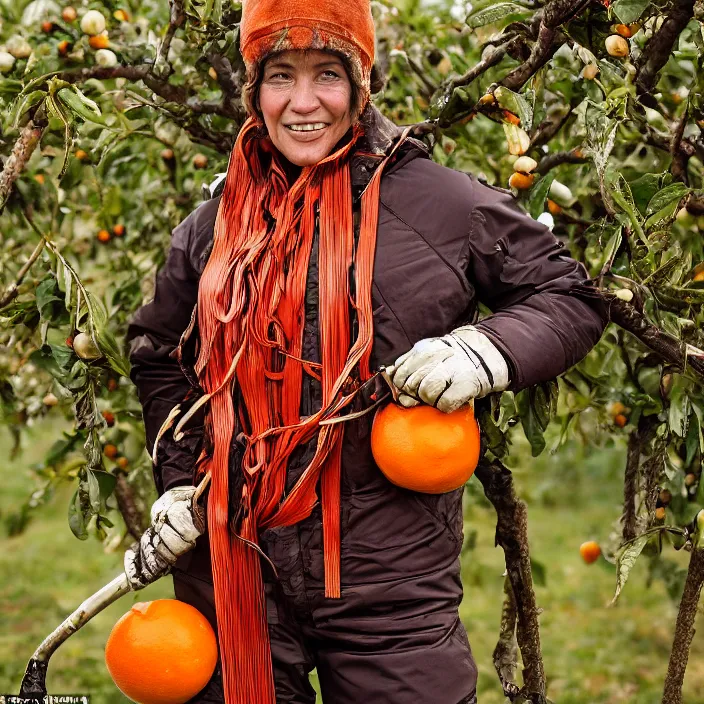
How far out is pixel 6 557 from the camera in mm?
5562

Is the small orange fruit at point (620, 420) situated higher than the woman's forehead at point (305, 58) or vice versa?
the woman's forehead at point (305, 58)

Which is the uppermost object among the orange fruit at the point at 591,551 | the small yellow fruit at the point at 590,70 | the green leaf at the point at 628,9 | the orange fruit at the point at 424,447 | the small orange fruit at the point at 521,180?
the green leaf at the point at 628,9

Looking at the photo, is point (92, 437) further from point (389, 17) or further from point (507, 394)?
point (389, 17)

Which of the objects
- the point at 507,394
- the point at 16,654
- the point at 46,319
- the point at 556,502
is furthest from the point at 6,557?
the point at 507,394

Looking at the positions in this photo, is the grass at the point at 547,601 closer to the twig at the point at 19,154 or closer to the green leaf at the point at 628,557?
the green leaf at the point at 628,557

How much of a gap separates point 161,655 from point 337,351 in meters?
0.61

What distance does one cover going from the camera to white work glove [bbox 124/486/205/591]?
1891 mm

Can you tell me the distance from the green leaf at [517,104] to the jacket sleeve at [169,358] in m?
0.65

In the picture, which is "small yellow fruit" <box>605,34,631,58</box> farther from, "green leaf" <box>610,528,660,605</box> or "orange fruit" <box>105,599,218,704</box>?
"orange fruit" <box>105,599,218,704</box>

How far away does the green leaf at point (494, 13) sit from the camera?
2.12 meters

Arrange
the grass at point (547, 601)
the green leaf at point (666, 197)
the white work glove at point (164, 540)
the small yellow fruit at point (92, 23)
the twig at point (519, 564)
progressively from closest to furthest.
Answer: the white work glove at point (164, 540) → the green leaf at point (666, 197) → the twig at point (519, 564) → the small yellow fruit at point (92, 23) → the grass at point (547, 601)

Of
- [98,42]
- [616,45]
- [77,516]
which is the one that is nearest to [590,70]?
[616,45]

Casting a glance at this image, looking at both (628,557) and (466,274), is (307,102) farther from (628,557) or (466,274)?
(628,557)

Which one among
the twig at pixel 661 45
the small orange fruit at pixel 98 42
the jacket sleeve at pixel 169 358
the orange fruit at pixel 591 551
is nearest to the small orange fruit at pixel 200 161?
the small orange fruit at pixel 98 42
